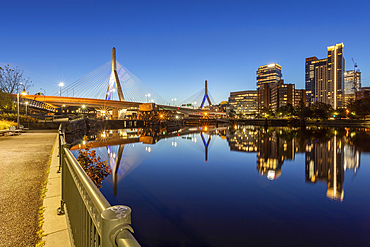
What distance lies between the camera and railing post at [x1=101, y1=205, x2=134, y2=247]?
5.08 ft

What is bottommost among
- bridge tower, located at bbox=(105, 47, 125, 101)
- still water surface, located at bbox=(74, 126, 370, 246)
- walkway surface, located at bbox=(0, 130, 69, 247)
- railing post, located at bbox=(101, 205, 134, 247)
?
still water surface, located at bbox=(74, 126, 370, 246)

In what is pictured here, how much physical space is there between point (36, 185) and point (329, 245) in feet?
31.5

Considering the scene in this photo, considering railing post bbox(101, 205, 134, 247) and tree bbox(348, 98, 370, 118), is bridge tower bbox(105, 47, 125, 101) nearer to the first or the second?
railing post bbox(101, 205, 134, 247)

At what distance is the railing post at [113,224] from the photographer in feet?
5.08

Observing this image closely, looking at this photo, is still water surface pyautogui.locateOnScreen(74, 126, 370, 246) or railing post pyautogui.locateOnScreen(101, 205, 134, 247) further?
still water surface pyautogui.locateOnScreen(74, 126, 370, 246)

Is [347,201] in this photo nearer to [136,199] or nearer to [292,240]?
[292,240]

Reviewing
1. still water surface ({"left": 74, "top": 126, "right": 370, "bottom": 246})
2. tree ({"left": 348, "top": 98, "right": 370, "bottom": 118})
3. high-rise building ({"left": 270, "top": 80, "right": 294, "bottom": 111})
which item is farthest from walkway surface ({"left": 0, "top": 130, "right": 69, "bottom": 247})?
high-rise building ({"left": 270, "top": 80, "right": 294, "bottom": 111})

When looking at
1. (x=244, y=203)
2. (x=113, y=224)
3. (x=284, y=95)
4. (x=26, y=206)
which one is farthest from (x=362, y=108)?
(x=113, y=224)

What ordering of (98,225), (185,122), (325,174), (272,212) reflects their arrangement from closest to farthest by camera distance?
(98,225), (272,212), (325,174), (185,122)

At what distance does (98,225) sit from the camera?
2045 mm

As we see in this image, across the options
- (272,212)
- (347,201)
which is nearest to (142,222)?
(272,212)

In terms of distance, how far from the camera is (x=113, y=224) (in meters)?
1.55

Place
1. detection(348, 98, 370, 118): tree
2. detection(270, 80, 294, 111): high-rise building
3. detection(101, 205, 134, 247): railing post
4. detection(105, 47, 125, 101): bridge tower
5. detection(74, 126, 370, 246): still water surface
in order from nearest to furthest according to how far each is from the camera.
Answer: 1. detection(101, 205, 134, 247): railing post
2. detection(74, 126, 370, 246): still water surface
3. detection(105, 47, 125, 101): bridge tower
4. detection(348, 98, 370, 118): tree
5. detection(270, 80, 294, 111): high-rise building

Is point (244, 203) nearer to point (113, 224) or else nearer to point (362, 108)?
point (113, 224)
